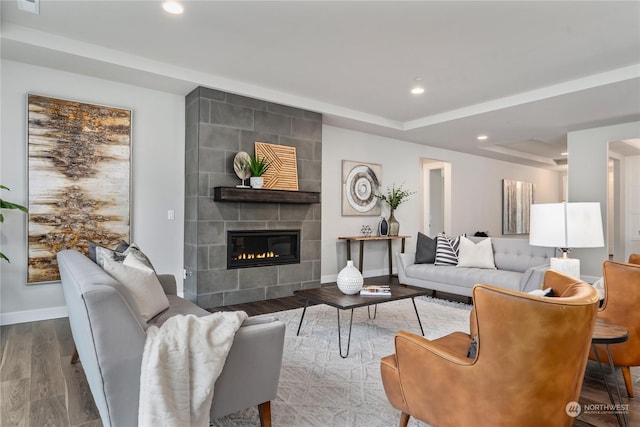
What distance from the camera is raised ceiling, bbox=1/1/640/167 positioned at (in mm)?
2850

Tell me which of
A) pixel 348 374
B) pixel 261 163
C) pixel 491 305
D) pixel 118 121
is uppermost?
pixel 118 121

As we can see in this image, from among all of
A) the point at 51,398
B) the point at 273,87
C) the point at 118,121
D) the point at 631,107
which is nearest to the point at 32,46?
the point at 118,121

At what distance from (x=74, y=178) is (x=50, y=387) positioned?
2.25 meters

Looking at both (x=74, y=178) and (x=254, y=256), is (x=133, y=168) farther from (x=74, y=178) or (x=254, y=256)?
(x=254, y=256)

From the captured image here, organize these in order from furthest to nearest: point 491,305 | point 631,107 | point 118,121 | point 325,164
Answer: point 325,164, point 631,107, point 118,121, point 491,305

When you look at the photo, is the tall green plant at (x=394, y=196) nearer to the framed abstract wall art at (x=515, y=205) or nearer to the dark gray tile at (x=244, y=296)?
the dark gray tile at (x=244, y=296)

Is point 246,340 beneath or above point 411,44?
beneath

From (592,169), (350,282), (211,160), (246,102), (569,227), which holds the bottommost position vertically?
(350,282)

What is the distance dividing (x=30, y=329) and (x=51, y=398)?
1633 millimetres

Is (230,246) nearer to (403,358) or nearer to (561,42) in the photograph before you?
(403,358)

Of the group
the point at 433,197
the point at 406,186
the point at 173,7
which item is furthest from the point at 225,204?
the point at 433,197

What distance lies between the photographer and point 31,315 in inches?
141

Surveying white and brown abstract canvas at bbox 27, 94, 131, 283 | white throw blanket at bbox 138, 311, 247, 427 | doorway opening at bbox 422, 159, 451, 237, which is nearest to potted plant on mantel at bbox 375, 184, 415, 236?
doorway opening at bbox 422, 159, 451, 237

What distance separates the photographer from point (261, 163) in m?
4.47
